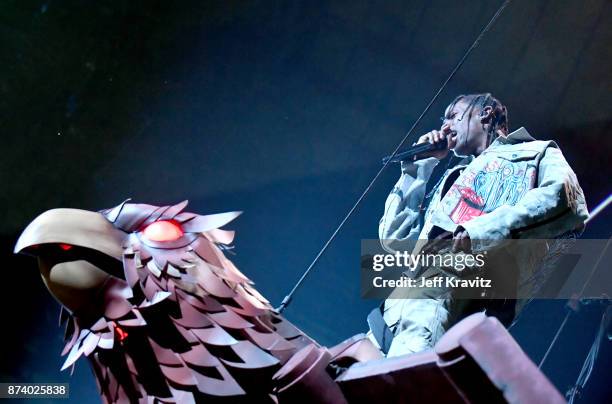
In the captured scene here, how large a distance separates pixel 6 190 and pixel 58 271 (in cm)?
171

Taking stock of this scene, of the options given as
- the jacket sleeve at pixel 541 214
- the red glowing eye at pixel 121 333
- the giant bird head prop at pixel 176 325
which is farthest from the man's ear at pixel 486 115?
the red glowing eye at pixel 121 333

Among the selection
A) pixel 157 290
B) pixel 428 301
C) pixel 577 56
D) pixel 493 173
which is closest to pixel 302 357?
pixel 157 290

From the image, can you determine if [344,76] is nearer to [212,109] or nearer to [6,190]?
[212,109]

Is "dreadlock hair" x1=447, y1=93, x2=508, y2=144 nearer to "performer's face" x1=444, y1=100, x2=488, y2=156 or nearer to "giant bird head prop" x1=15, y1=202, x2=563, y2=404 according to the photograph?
"performer's face" x1=444, y1=100, x2=488, y2=156

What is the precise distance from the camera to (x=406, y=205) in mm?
2057

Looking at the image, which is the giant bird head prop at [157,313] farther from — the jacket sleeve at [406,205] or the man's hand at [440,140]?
the man's hand at [440,140]

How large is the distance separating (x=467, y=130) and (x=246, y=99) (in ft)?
3.24

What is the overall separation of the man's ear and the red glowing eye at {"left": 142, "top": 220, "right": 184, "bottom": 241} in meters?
1.30

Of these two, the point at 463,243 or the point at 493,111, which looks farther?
the point at 493,111

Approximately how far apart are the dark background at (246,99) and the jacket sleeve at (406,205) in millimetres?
428

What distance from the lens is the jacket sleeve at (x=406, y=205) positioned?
1991 mm

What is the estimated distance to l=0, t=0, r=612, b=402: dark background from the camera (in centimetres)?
261

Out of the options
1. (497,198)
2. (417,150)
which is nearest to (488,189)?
(497,198)

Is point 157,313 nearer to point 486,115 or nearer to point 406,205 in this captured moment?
point 406,205
